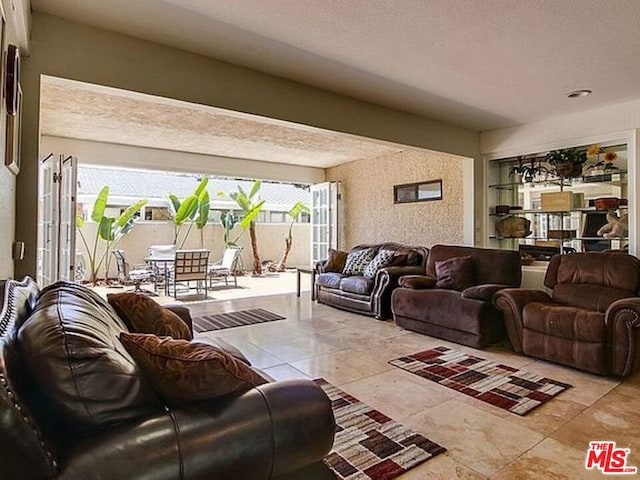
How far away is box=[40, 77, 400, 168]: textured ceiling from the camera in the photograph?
3.99 m

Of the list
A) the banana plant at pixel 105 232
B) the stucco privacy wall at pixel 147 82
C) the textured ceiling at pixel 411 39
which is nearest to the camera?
the textured ceiling at pixel 411 39

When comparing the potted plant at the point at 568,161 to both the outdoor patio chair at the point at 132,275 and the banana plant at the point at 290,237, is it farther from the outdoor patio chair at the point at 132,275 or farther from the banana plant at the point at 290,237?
the outdoor patio chair at the point at 132,275

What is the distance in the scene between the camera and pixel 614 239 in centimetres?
443

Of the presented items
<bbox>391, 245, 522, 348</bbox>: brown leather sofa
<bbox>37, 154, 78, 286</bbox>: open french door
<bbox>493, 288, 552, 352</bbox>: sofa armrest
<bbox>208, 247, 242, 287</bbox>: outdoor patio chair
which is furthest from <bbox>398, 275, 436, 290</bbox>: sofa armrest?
<bbox>208, 247, 242, 287</bbox>: outdoor patio chair

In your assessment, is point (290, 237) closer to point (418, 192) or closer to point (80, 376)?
point (418, 192)

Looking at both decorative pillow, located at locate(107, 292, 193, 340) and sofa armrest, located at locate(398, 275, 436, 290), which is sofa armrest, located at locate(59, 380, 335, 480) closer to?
decorative pillow, located at locate(107, 292, 193, 340)

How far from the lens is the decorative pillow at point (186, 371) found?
119 cm

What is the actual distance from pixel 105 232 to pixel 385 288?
6.18 meters

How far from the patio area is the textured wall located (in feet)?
5.34

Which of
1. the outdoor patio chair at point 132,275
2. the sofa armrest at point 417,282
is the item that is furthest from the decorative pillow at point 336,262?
the outdoor patio chair at point 132,275

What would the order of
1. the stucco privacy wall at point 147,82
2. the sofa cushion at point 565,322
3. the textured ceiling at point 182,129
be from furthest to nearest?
the textured ceiling at point 182,129
the sofa cushion at point 565,322
the stucco privacy wall at point 147,82

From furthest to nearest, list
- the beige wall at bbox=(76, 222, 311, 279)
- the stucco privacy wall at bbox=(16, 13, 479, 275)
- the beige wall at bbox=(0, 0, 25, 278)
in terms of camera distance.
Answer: the beige wall at bbox=(76, 222, 311, 279)
the stucco privacy wall at bbox=(16, 13, 479, 275)
the beige wall at bbox=(0, 0, 25, 278)

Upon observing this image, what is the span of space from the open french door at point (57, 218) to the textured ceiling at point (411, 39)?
262 cm

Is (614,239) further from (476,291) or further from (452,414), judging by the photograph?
(452,414)
